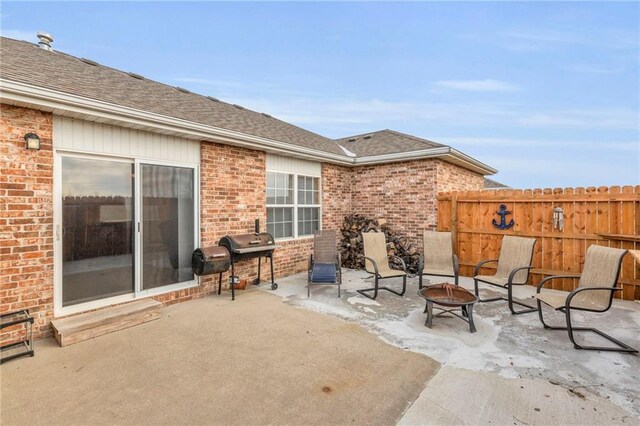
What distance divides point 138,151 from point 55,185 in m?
1.15

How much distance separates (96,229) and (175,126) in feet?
6.33

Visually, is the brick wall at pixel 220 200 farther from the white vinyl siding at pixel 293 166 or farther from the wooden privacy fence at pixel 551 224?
the wooden privacy fence at pixel 551 224

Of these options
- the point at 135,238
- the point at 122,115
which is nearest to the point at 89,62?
the point at 122,115

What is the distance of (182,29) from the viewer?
844 centimetres

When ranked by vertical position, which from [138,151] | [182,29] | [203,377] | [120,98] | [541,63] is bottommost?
[203,377]

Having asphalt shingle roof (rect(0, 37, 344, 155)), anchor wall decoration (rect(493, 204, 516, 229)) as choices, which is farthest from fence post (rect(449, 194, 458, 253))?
asphalt shingle roof (rect(0, 37, 344, 155))

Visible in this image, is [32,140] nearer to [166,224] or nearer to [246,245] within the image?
[166,224]

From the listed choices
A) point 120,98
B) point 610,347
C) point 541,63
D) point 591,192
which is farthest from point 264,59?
point 610,347

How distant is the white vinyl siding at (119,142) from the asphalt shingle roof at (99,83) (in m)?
0.42

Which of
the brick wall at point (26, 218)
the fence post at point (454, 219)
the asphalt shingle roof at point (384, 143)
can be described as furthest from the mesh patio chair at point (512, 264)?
the brick wall at point (26, 218)

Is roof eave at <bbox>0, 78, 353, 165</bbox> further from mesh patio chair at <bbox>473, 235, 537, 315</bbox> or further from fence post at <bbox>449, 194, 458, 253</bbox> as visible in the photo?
mesh patio chair at <bbox>473, 235, 537, 315</bbox>

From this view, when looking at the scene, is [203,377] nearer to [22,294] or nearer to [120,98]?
[22,294]

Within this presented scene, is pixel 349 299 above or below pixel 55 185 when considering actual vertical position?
below

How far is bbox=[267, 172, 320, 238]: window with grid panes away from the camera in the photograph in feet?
22.2
